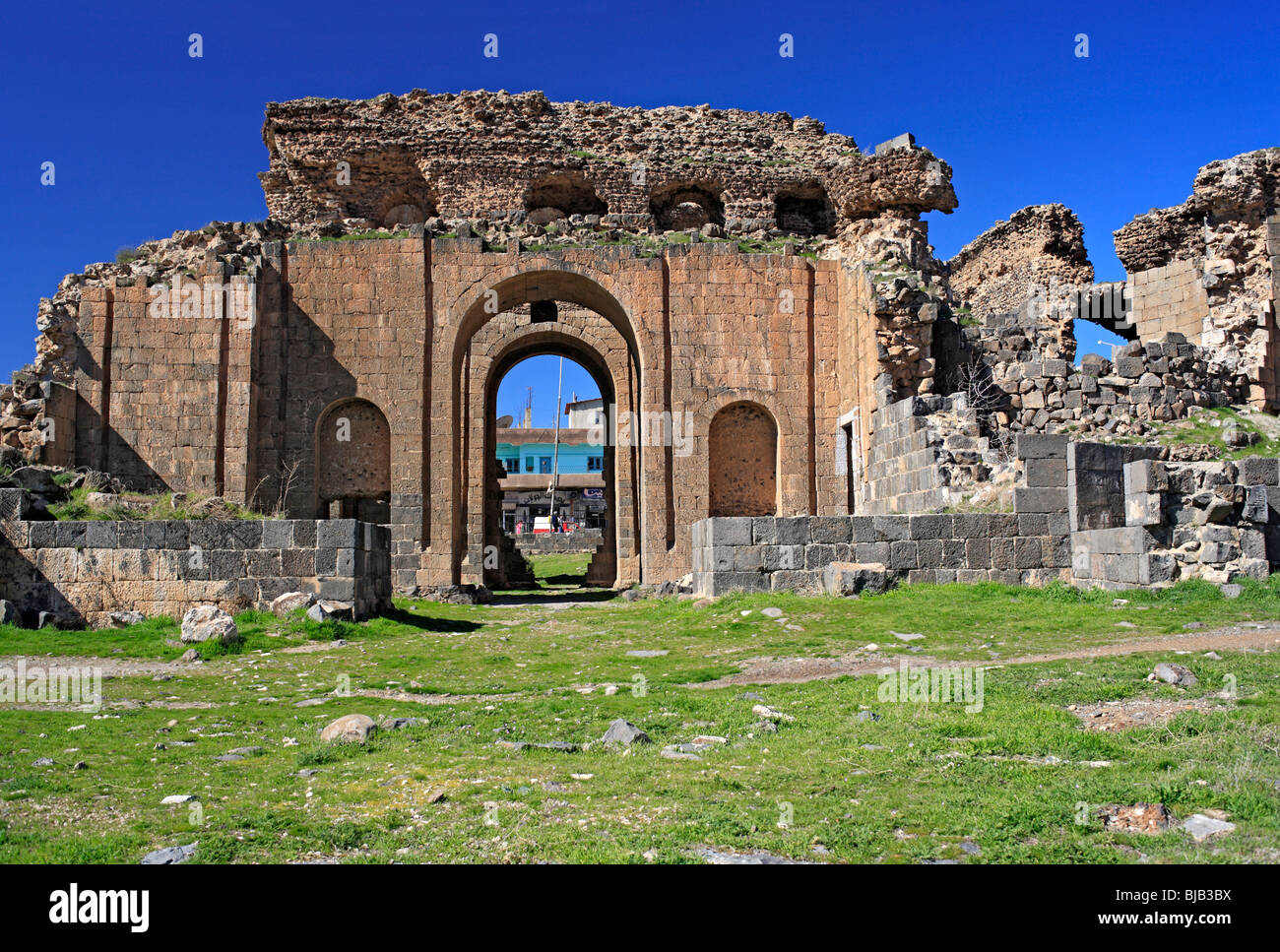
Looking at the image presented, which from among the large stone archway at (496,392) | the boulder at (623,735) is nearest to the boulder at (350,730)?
the boulder at (623,735)

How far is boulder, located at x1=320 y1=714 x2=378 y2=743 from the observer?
239 inches

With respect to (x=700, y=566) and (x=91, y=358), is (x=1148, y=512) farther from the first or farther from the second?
(x=91, y=358)

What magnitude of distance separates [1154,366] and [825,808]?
15.3 m

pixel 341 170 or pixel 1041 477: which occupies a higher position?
pixel 341 170

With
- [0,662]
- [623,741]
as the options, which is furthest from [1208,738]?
[0,662]

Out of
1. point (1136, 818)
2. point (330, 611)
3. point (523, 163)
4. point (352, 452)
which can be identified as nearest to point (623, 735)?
Result: point (1136, 818)

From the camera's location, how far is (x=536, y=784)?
4902mm

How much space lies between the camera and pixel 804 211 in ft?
96.1

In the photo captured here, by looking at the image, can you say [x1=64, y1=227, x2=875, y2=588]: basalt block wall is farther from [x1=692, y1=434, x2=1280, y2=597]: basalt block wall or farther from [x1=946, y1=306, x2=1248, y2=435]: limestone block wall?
[x1=692, y1=434, x2=1280, y2=597]: basalt block wall

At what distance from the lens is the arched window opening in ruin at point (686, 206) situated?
28609mm

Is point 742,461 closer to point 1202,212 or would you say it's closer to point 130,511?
point 130,511

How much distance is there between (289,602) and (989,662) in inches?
318

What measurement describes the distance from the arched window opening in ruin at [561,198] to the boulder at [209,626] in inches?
747

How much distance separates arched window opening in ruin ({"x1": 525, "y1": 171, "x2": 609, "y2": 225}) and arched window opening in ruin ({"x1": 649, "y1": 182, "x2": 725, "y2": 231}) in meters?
1.68
